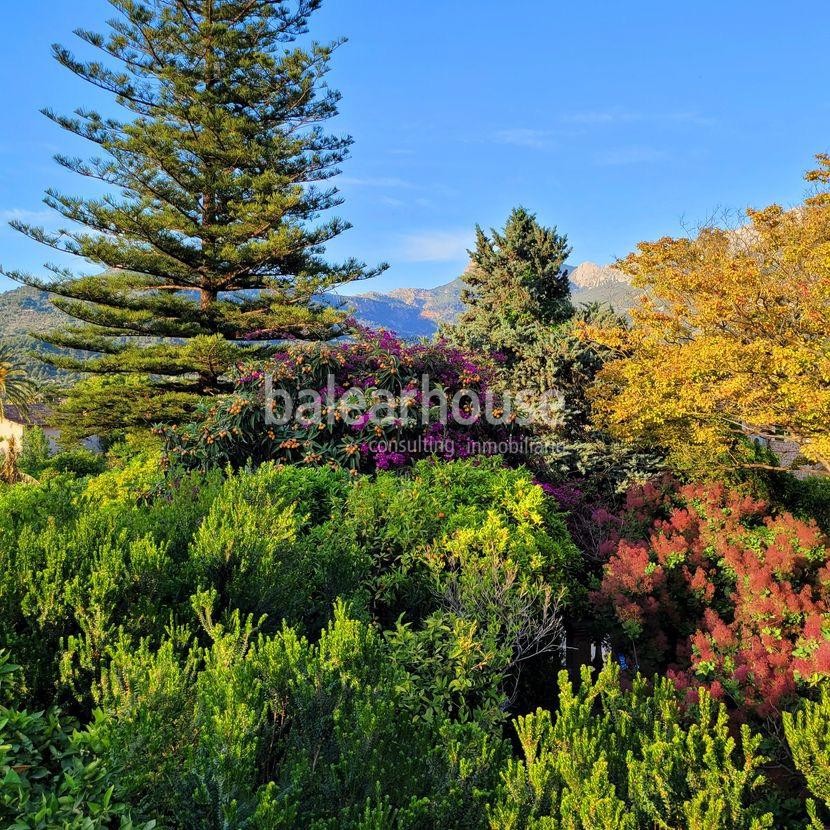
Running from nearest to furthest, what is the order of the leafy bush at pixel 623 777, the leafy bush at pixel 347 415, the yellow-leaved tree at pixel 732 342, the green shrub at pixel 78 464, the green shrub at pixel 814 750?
the leafy bush at pixel 623 777
the green shrub at pixel 814 750
the leafy bush at pixel 347 415
the yellow-leaved tree at pixel 732 342
the green shrub at pixel 78 464

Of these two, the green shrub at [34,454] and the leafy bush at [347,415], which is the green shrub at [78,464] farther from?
the leafy bush at [347,415]

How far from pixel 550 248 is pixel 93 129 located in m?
12.5

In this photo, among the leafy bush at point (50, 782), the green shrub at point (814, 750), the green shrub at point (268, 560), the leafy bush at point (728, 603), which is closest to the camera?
the leafy bush at point (50, 782)

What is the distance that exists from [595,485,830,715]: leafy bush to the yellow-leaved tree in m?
1.60

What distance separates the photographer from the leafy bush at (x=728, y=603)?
3.43 metres

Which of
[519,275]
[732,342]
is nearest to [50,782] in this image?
[732,342]

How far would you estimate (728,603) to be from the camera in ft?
15.2

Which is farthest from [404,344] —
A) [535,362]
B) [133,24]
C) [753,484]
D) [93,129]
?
[133,24]

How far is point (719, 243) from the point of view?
318 inches

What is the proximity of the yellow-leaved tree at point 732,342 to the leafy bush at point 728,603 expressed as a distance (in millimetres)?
1601

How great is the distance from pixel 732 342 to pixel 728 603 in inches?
121

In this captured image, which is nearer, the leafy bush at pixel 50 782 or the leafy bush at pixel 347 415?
the leafy bush at pixel 50 782

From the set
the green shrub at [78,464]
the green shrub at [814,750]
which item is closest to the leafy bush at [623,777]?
the green shrub at [814,750]

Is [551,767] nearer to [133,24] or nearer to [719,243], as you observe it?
[719,243]
